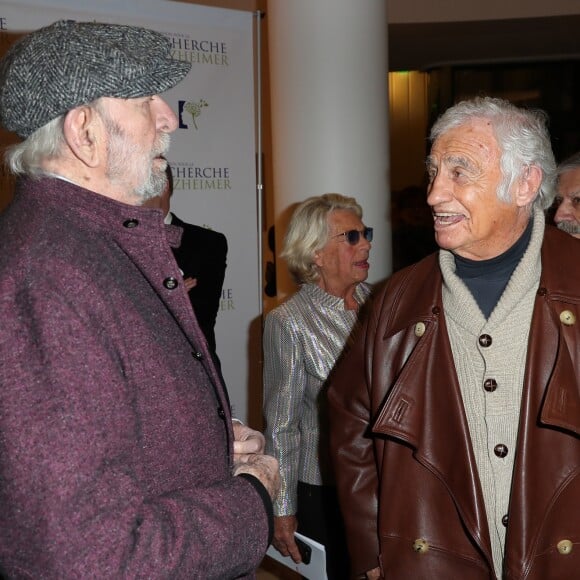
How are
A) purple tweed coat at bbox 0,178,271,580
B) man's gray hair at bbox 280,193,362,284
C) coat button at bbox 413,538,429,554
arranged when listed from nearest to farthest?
purple tweed coat at bbox 0,178,271,580
coat button at bbox 413,538,429,554
man's gray hair at bbox 280,193,362,284

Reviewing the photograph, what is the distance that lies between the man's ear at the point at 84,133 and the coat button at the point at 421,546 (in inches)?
49.4

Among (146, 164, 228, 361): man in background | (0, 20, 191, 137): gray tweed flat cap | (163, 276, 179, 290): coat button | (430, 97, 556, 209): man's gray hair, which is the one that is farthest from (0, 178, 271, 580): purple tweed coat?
(146, 164, 228, 361): man in background

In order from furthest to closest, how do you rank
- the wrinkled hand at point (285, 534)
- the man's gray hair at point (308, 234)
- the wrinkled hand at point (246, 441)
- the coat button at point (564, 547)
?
the man's gray hair at point (308, 234) → the wrinkled hand at point (285, 534) → the coat button at point (564, 547) → the wrinkled hand at point (246, 441)

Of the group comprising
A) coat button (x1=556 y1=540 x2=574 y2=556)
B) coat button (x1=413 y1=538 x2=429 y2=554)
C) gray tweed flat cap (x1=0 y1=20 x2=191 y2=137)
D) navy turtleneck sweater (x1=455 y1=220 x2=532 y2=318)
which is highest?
gray tweed flat cap (x1=0 y1=20 x2=191 y2=137)

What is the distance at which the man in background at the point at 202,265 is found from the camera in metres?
3.91

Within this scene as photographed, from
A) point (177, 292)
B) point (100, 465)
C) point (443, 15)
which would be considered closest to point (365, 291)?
point (177, 292)

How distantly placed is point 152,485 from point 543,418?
3.19 ft

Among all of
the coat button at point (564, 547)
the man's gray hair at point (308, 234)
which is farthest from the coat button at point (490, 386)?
the man's gray hair at point (308, 234)

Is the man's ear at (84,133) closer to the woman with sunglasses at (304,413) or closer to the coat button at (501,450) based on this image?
the coat button at (501,450)

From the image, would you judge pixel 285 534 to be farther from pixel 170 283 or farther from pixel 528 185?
pixel 170 283

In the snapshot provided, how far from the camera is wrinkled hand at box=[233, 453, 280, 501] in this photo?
144 centimetres

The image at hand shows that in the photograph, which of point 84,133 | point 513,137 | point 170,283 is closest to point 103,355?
point 170,283

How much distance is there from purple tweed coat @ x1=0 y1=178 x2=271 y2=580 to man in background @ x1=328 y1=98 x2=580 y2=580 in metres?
0.73

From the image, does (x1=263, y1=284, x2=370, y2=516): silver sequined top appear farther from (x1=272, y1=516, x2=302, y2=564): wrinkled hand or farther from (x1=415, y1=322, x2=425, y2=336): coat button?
(x1=415, y1=322, x2=425, y2=336): coat button
